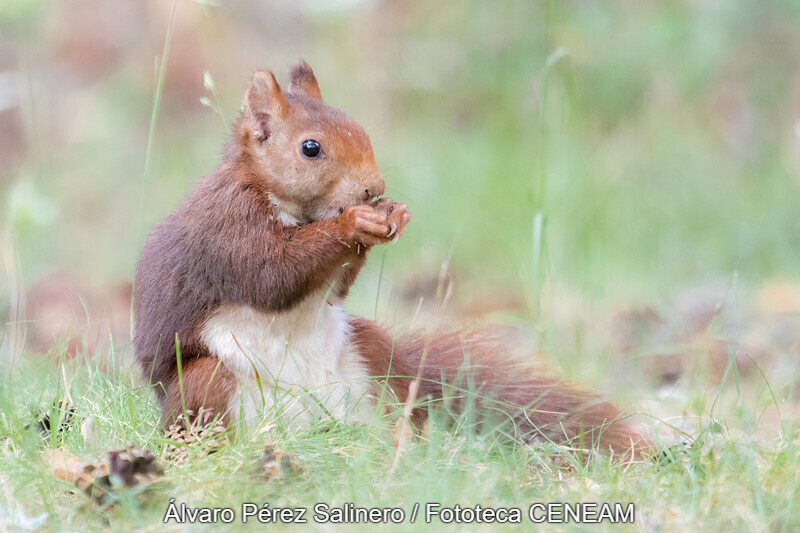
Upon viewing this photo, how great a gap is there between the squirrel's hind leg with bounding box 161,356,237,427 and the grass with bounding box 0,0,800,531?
0.08 metres

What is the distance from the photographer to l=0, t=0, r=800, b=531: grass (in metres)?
1.98

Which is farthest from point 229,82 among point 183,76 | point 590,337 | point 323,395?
point 323,395

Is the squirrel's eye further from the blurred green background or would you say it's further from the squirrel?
the blurred green background

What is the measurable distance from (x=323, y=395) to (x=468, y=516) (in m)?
0.69

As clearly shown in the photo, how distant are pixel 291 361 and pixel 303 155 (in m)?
0.49

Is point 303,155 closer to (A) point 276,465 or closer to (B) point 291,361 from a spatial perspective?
(B) point 291,361

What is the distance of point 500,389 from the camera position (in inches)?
104

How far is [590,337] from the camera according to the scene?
3660 mm

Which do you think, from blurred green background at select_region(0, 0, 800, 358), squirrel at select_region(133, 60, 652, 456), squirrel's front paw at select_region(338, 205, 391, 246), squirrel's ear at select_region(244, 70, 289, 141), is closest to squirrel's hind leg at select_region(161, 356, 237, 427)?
squirrel at select_region(133, 60, 652, 456)

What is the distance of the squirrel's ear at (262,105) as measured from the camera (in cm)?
239

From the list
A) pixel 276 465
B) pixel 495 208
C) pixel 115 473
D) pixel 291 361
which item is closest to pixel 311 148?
pixel 291 361

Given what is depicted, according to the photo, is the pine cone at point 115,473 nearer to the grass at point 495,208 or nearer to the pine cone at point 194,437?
the grass at point 495,208

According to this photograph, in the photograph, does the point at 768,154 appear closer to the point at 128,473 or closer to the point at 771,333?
the point at 771,333

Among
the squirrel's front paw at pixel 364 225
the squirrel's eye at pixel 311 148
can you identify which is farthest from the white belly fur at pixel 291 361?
the squirrel's eye at pixel 311 148
